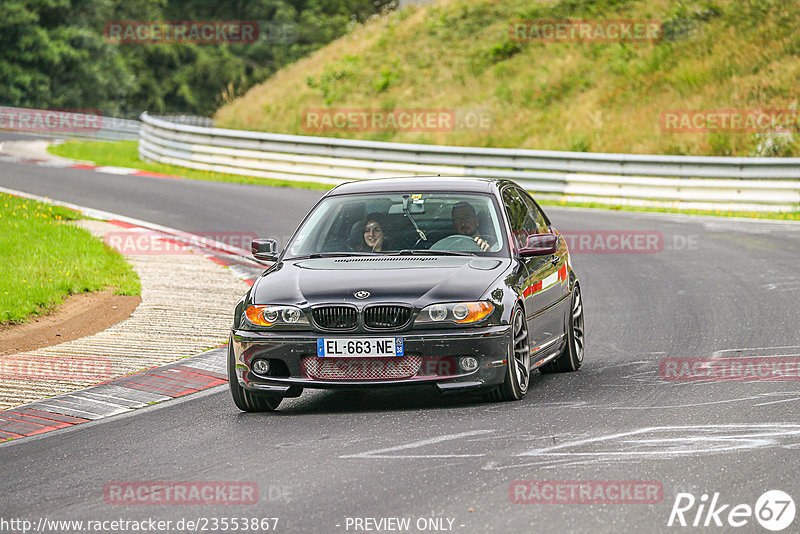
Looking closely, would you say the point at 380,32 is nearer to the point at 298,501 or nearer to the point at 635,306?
the point at 635,306

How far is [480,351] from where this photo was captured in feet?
25.9

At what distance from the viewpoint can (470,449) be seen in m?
6.85

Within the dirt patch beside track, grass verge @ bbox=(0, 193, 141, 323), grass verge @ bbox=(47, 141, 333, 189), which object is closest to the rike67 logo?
the dirt patch beside track

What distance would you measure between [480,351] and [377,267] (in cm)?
103

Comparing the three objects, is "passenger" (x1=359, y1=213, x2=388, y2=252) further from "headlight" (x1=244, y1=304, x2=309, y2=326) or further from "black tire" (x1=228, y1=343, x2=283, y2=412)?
"black tire" (x1=228, y1=343, x2=283, y2=412)

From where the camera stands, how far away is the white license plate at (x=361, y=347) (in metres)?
7.85

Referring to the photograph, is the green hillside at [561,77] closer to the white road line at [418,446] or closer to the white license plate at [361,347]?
the white license plate at [361,347]

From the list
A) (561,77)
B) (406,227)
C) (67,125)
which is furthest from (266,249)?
(67,125)

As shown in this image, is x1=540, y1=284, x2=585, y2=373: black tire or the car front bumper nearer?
the car front bumper

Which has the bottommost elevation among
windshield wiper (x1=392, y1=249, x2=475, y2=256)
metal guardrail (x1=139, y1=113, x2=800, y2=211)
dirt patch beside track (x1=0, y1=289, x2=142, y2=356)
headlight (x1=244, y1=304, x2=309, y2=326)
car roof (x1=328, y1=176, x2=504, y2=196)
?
metal guardrail (x1=139, y1=113, x2=800, y2=211)

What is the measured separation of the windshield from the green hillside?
17.9 meters

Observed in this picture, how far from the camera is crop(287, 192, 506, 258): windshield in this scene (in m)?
9.04

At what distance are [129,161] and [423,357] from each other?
2622cm

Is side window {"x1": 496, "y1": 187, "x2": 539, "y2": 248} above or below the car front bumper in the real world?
above
